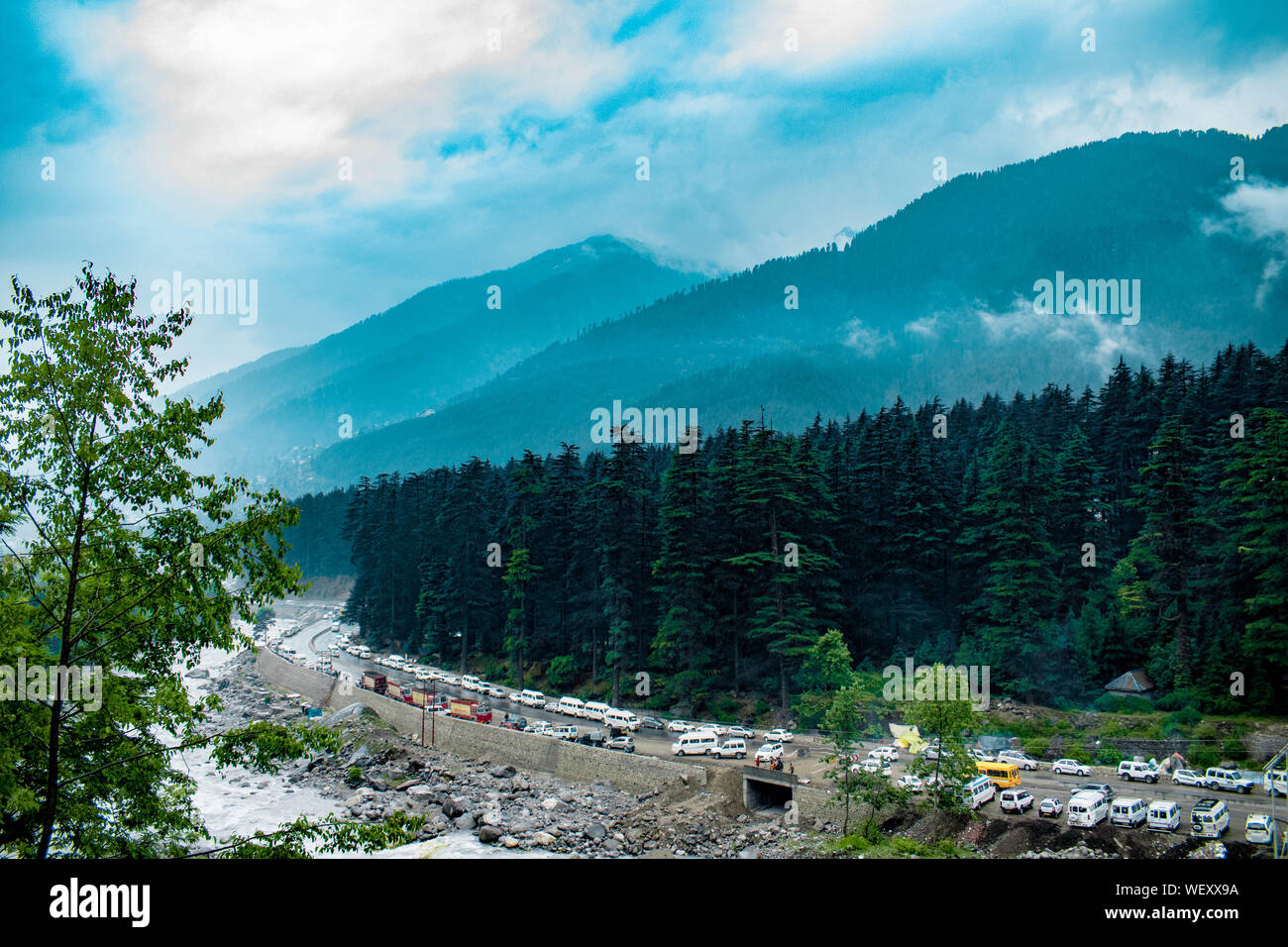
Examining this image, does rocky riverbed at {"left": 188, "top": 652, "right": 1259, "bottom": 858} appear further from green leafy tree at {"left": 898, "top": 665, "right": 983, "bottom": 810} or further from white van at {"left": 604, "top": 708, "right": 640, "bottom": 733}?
→ white van at {"left": 604, "top": 708, "right": 640, "bottom": 733}

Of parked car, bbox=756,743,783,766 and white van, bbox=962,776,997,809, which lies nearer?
white van, bbox=962,776,997,809

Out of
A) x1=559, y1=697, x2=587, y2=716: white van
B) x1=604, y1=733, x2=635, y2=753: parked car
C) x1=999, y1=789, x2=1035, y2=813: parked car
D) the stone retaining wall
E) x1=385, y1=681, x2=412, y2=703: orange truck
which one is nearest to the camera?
x1=999, y1=789, x2=1035, y2=813: parked car

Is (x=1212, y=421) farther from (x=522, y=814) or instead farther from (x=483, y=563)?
(x=483, y=563)

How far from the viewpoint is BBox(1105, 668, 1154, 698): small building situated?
41188 mm

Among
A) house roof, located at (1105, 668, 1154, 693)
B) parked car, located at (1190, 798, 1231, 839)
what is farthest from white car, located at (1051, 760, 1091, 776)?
house roof, located at (1105, 668, 1154, 693)

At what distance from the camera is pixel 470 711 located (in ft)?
169

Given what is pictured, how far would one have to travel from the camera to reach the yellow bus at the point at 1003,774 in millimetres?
33062

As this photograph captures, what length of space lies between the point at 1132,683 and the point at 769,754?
62.7 ft

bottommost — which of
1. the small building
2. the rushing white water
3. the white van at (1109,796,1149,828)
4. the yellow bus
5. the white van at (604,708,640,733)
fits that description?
the rushing white water

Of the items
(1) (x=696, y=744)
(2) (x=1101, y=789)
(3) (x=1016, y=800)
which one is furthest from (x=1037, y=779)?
(1) (x=696, y=744)

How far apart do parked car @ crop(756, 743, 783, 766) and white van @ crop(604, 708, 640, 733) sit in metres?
10.6

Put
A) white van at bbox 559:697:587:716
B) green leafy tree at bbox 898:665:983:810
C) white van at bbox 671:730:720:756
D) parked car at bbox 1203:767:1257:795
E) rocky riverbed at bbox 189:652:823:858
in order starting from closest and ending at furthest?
green leafy tree at bbox 898:665:983:810
parked car at bbox 1203:767:1257:795
rocky riverbed at bbox 189:652:823:858
white van at bbox 671:730:720:756
white van at bbox 559:697:587:716
